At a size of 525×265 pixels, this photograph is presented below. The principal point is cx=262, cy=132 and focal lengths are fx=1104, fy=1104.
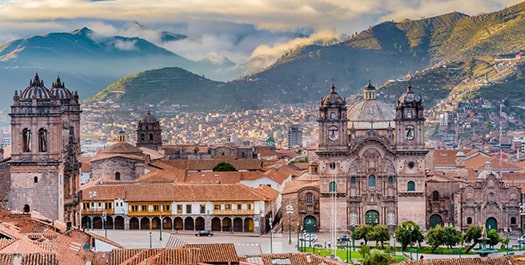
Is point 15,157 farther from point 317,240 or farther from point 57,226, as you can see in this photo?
point 317,240

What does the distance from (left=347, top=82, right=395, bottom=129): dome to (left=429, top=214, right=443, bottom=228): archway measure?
25.9 feet

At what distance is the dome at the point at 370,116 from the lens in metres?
87.9

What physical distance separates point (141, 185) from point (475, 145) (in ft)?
365

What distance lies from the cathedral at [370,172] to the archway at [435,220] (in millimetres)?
1421

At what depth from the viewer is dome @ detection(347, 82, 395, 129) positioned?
87875 millimetres

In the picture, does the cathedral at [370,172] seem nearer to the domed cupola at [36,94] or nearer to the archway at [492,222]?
the archway at [492,222]

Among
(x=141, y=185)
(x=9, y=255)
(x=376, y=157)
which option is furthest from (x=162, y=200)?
(x=9, y=255)

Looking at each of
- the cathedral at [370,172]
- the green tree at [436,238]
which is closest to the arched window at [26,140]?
the cathedral at [370,172]

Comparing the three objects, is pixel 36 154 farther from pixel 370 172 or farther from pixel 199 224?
pixel 370 172

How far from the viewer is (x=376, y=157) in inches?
3346

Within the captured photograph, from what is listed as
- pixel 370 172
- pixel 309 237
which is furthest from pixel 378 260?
pixel 370 172

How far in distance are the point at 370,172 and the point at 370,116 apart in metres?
5.69

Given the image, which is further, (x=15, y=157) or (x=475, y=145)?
(x=475, y=145)

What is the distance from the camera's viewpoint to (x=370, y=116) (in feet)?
291
